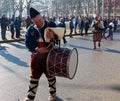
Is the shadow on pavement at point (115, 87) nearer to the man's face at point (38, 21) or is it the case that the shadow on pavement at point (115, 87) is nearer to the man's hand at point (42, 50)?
the man's hand at point (42, 50)

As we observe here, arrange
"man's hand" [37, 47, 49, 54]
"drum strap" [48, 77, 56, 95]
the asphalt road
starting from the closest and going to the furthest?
1. "man's hand" [37, 47, 49, 54]
2. "drum strap" [48, 77, 56, 95]
3. the asphalt road

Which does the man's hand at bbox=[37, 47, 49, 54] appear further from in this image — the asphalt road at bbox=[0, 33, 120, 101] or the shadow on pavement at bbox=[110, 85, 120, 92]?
the shadow on pavement at bbox=[110, 85, 120, 92]

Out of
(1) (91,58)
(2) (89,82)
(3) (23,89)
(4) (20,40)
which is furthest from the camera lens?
(4) (20,40)

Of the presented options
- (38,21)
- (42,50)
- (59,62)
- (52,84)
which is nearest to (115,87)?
(52,84)

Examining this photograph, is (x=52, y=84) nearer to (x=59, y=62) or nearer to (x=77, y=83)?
(x=59, y=62)

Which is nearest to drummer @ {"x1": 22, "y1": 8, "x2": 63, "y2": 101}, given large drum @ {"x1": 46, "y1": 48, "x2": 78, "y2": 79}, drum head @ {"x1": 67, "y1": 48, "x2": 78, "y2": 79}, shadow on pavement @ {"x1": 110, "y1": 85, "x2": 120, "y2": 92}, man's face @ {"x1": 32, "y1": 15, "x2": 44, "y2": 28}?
man's face @ {"x1": 32, "y1": 15, "x2": 44, "y2": 28}

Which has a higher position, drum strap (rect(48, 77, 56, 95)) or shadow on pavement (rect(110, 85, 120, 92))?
drum strap (rect(48, 77, 56, 95))

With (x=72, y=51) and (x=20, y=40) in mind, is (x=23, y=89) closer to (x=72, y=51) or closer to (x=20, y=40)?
(x=72, y=51)

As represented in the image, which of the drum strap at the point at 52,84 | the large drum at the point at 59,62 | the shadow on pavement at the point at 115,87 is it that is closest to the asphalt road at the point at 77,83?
the shadow on pavement at the point at 115,87

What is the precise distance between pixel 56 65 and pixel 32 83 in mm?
600

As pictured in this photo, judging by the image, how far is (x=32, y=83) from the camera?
20.3 ft

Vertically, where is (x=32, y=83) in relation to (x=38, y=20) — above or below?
below

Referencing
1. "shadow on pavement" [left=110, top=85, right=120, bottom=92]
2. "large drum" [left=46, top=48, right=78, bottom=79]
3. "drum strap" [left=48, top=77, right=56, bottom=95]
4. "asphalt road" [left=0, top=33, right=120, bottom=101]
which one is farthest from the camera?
"shadow on pavement" [left=110, top=85, right=120, bottom=92]

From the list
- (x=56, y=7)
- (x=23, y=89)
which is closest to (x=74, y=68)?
(x=23, y=89)
